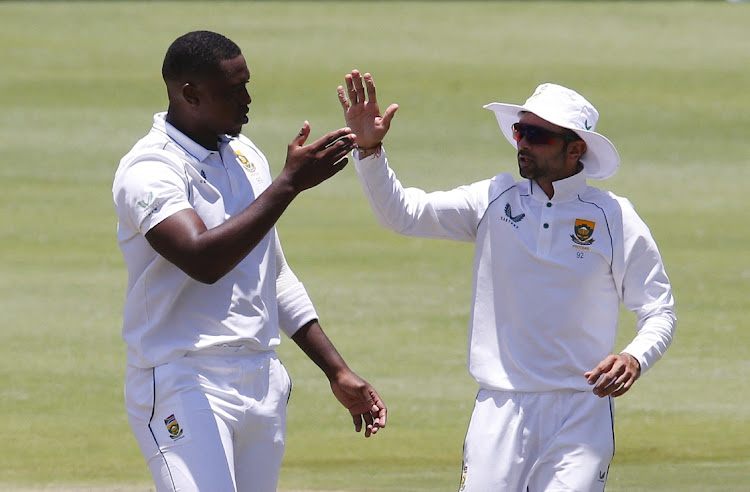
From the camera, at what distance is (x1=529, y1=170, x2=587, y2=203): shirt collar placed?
16.2 ft

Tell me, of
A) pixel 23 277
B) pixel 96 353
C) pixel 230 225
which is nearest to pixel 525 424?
pixel 230 225

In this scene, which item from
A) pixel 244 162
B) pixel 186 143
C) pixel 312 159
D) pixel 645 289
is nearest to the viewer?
pixel 312 159

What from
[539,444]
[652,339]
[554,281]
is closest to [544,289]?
[554,281]

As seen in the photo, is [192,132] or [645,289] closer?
[192,132]

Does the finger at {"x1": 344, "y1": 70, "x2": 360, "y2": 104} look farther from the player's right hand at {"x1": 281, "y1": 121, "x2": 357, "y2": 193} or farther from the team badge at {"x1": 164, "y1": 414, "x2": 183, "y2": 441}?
the team badge at {"x1": 164, "y1": 414, "x2": 183, "y2": 441}

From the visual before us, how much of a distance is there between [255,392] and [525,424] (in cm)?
96

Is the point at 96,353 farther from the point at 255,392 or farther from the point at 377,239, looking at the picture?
the point at 255,392

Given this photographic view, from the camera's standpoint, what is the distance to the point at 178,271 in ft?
14.1

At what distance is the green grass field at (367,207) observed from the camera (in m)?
8.77

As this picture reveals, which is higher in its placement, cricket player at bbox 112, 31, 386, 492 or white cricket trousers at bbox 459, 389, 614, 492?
cricket player at bbox 112, 31, 386, 492

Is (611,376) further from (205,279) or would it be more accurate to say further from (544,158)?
(205,279)

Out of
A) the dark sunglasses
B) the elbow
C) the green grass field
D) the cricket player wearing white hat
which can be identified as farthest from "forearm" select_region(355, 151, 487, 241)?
the green grass field

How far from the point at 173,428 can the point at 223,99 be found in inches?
39.4

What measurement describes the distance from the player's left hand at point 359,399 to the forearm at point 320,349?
0.03 meters
